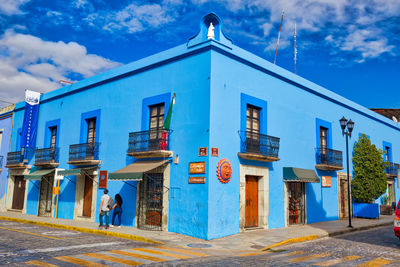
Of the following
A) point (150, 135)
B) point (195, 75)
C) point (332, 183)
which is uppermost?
point (195, 75)

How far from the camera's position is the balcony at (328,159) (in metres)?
17.2

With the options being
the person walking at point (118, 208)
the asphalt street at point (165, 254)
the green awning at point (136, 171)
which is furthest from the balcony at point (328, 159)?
the person walking at point (118, 208)

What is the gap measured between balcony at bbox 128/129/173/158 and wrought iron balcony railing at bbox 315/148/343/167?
27.2 feet

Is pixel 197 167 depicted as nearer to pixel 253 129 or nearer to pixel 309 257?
pixel 253 129

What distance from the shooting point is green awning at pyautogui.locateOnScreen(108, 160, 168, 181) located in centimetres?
1272

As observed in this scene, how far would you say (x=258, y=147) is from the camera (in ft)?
44.5

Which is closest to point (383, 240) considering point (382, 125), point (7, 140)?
point (382, 125)

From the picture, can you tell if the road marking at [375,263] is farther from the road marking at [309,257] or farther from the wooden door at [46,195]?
the wooden door at [46,195]

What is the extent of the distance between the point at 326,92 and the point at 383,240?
917 cm

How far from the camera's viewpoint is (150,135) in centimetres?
1373

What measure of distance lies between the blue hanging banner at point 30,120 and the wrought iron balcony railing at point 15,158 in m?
0.66

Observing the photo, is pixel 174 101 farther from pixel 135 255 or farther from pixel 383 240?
pixel 383 240

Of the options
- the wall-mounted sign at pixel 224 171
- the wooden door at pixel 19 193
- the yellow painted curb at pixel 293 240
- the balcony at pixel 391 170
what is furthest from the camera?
the balcony at pixel 391 170

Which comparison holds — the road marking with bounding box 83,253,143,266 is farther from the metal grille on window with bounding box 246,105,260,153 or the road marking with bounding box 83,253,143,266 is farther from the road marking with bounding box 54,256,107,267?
the metal grille on window with bounding box 246,105,260,153
